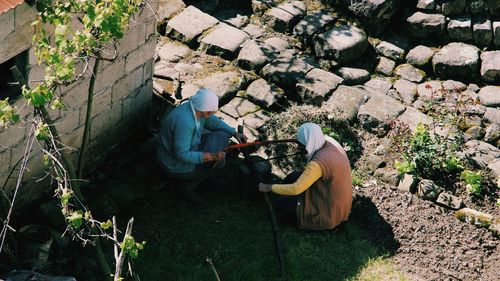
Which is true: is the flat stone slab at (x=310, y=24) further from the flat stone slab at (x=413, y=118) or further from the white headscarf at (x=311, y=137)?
the white headscarf at (x=311, y=137)

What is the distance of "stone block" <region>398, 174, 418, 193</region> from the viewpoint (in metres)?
8.13

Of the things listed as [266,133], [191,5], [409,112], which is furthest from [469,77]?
[191,5]

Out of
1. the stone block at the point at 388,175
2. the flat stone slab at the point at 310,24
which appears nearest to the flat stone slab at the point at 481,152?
the stone block at the point at 388,175

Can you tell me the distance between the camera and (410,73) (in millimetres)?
9969

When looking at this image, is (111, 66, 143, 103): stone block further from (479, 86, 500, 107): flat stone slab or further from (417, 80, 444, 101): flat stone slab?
(479, 86, 500, 107): flat stone slab

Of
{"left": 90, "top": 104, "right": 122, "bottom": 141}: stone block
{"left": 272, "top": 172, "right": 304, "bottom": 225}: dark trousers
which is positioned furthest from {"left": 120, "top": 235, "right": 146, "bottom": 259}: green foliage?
{"left": 272, "top": 172, "right": 304, "bottom": 225}: dark trousers

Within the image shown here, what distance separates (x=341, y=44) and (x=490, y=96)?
2.18 meters

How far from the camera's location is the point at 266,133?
28.3 feet

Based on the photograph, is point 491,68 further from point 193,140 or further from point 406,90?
point 193,140

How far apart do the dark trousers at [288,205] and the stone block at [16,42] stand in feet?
10.4

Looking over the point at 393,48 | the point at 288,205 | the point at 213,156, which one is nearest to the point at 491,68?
the point at 393,48

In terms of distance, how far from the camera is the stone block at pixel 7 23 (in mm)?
5527

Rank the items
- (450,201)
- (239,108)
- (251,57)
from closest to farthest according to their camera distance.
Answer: (450,201) < (239,108) < (251,57)

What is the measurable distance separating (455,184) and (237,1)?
15.3ft
